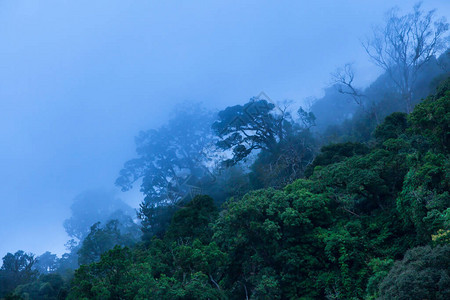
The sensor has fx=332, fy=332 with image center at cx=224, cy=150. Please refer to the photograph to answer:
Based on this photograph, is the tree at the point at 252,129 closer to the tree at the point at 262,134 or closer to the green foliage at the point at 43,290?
the tree at the point at 262,134

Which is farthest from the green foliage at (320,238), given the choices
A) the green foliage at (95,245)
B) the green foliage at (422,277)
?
the green foliage at (95,245)

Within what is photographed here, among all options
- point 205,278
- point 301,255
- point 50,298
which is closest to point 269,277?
point 301,255

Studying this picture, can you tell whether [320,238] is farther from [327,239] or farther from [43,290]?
[43,290]

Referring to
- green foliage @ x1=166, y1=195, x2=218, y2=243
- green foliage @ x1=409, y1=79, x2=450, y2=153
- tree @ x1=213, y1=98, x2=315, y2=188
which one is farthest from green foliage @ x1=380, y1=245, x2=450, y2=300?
tree @ x1=213, y1=98, x2=315, y2=188

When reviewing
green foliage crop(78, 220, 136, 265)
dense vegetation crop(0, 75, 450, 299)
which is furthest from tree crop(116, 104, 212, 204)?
dense vegetation crop(0, 75, 450, 299)

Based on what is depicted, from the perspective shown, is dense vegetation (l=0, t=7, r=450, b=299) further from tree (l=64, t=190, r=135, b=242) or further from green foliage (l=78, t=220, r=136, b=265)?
tree (l=64, t=190, r=135, b=242)

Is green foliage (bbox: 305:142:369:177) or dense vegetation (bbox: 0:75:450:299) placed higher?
green foliage (bbox: 305:142:369:177)

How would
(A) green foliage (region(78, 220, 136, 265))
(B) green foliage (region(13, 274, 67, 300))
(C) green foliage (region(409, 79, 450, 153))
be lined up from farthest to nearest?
(A) green foliage (region(78, 220, 136, 265)) < (B) green foliage (region(13, 274, 67, 300)) < (C) green foliage (region(409, 79, 450, 153))

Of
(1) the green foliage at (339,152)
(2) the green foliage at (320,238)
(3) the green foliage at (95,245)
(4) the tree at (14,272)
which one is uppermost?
(4) the tree at (14,272)

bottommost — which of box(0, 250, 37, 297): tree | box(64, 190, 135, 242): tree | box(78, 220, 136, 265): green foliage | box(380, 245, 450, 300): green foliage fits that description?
box(380, 245, 450, 300): green foliage

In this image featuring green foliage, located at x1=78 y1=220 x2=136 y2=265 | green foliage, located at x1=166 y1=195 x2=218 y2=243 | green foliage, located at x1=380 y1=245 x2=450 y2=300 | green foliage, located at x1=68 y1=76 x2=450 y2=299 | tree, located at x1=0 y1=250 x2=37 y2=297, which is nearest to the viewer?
green foliage, located at x1=380 y1=245 x2=450 y2=300

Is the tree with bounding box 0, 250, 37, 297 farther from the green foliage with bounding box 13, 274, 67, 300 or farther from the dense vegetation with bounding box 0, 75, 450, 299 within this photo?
the dense vegetation with bounding box 0, 75, 450, 299

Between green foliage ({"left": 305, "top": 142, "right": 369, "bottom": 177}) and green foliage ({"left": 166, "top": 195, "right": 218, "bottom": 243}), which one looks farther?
green foliage ({"left": 305, "top": 142, "right": 369, "bottom": 177})

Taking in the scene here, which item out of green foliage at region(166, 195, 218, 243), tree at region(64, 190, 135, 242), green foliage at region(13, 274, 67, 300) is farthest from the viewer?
tree at region(64, 190, 135, 242)
